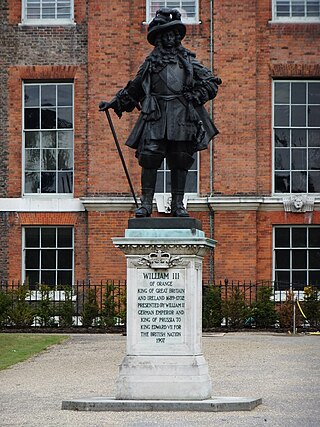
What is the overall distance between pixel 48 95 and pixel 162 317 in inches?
784

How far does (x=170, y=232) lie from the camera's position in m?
14.2

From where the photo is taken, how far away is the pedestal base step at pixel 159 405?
13.5 m

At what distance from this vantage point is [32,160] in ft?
109

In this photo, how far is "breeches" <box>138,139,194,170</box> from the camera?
14539 mm

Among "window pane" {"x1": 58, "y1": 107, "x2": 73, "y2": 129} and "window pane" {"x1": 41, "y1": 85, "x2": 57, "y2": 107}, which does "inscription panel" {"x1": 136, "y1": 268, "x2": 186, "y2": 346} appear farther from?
"window pane" {"x1": 41, "y1": 85, "x2": 57, "y2": 107}

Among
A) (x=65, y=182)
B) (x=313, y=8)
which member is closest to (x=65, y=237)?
(x=65, y=182)

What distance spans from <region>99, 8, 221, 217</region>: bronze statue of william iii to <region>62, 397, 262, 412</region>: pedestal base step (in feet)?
7.59

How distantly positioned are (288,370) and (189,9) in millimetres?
15886

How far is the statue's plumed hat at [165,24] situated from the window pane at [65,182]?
18517 mm

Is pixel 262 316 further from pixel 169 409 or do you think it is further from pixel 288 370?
pixel 169 409

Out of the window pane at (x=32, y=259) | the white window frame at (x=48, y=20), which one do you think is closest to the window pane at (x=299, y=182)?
the window pane at (x=32, y=259)

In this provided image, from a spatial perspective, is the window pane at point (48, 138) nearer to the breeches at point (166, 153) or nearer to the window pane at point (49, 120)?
the window pane at point (49, 120)

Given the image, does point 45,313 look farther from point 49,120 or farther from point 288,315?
point 49,120

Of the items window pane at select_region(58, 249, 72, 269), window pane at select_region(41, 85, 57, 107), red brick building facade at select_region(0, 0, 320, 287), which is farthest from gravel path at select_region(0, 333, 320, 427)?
window pane at select_region(41, 85, 57, 107)
